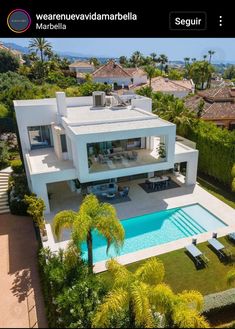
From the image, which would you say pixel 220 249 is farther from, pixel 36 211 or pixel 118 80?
pixel 118 80

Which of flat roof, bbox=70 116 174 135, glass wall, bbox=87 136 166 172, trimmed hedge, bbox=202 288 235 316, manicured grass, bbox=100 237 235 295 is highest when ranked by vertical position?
flat roof, bbox=70 116 174 135

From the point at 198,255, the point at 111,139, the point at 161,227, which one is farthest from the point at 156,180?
the point at 198,255

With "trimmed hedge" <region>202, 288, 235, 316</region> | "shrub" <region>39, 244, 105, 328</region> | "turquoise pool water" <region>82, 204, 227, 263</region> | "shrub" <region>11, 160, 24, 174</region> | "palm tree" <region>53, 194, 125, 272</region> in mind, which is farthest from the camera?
"shrub" <region>11, 160, 24, 174</region>

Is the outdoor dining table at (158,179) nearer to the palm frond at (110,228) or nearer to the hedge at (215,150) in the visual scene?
the hedge at (215,150)

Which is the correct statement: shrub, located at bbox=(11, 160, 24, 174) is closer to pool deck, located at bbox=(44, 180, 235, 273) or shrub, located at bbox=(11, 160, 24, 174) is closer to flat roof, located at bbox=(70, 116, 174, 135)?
pool deck, located at bbox=(44, 180, 235, 273)

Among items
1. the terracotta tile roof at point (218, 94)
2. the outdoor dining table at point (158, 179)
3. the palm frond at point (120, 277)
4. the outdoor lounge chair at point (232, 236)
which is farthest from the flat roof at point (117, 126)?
the terracotta tile roof at point (218, 94)

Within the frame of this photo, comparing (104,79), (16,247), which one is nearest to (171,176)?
(16,247)

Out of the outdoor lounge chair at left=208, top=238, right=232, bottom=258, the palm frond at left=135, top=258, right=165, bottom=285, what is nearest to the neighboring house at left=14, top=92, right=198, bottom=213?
the outdoor lounge chair at left=208, top=238, right=232, bottom=258
